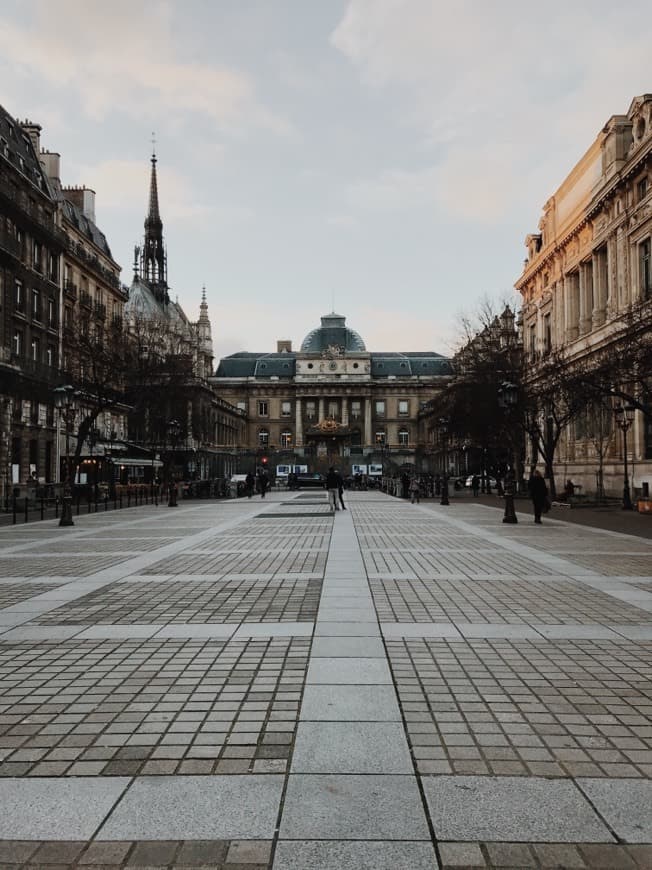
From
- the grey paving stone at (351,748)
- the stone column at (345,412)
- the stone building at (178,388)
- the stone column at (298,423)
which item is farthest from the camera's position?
the stone column at (345,412)

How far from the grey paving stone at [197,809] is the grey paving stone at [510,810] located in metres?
0.83

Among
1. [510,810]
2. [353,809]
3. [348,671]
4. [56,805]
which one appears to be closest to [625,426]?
[348,671]

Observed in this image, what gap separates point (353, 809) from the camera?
3500 mm

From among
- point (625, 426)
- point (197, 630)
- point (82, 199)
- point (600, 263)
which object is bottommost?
point (197, 630)

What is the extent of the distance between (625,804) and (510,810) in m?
0.59

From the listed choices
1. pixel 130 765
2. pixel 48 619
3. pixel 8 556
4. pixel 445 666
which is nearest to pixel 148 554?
pixel 8 556

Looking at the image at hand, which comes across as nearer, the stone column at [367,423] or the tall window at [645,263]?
the tall window at [645,263]

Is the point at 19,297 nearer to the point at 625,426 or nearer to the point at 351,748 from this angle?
the point at 625,426

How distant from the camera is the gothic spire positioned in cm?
10431

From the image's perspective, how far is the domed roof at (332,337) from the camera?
12750 centimetres

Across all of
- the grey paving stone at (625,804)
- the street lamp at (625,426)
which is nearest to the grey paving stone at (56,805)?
the grey paving stone at (625,804)

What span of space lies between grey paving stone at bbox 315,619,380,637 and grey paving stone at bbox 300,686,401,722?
1786 mm

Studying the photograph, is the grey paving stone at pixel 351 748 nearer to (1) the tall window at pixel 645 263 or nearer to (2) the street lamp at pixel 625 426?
(2) the street lamp at pixel 625 426

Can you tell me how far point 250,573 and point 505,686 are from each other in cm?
681
